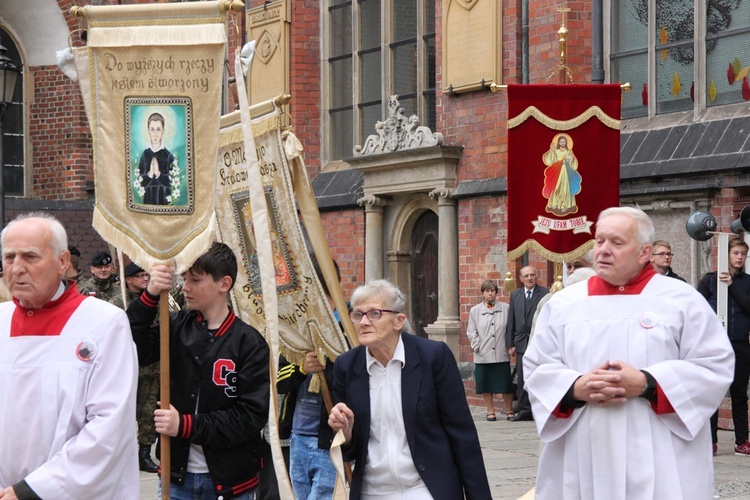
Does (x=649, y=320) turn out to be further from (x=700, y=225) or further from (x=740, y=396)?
(x=740, y=396)

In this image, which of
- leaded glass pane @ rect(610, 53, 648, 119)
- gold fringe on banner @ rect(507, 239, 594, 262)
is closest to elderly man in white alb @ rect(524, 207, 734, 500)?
gold fringe on banner @ rect(507, 239, 594, 262)

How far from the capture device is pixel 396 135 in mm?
17375

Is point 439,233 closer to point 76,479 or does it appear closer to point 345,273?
point 345,273

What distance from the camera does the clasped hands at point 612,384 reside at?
17.0 ft

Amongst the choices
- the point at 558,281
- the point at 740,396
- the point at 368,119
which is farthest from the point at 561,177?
Result: the point at 368,119

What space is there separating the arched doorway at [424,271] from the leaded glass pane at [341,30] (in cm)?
316

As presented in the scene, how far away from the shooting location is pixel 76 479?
4598 mm

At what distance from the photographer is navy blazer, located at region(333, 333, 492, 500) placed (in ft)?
17.6

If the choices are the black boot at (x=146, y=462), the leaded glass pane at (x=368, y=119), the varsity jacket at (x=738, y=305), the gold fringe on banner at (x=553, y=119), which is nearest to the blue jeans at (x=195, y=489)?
the gold fringe on banner at (x=553, y=119)

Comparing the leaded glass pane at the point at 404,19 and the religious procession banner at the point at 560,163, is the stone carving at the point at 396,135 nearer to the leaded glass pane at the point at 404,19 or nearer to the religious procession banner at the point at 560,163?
the leaded glass pane at the point at 404,19

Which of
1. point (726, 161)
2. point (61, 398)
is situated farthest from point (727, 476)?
point (61, 398)

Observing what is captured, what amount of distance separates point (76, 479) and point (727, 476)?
6.83 m

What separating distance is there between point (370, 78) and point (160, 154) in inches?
512

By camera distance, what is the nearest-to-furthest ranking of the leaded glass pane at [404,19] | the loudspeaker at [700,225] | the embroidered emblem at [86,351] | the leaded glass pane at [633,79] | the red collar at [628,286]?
the embroidered emblem at [86,351] < the red collar at [628,286] < the loudspeaker at [700,225] < the leaded glass pane at [633,79] < the leaded glass pane at [404,19]
